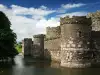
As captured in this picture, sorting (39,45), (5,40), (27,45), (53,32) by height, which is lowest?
(5,40)

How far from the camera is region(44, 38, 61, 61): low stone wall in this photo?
4969cm

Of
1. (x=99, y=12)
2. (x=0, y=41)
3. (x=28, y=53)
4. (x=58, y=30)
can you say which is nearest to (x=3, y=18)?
(x=0, y=41)

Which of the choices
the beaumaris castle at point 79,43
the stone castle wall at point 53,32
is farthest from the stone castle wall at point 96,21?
the beaumaris castle at point 79,43

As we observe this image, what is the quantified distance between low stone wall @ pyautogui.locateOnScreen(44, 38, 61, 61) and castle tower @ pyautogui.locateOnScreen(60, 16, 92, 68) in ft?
38.7

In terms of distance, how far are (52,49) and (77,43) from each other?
1687 centimetres

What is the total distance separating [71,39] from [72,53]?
2.03 m

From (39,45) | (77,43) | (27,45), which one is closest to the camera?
(77,43)

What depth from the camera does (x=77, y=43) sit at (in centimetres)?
3662

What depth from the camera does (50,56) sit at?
55.3 meters

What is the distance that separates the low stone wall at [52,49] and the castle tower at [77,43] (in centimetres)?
1180

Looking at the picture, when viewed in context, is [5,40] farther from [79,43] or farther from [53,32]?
[53,32]

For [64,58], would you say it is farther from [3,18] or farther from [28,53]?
[28,53]

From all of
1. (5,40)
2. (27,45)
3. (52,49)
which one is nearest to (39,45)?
(52,49)

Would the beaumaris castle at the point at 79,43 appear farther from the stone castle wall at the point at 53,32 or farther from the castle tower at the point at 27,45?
the castle tower at the point at 27,45
